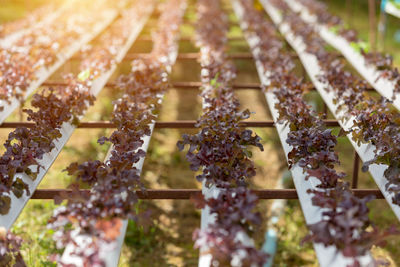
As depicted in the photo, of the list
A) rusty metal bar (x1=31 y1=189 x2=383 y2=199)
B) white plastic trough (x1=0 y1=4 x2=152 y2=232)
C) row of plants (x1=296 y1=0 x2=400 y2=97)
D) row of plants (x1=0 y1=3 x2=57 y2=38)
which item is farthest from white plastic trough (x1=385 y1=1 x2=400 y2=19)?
row of plants (x1=0 y1=3 x2=57 y2=38)

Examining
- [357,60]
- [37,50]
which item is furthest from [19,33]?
[357,60]

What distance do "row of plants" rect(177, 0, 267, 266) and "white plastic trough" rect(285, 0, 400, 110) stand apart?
164 centimetres

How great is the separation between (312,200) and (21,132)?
2189 millimetres

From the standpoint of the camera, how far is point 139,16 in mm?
9547

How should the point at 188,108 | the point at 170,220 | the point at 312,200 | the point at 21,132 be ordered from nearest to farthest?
the point at 312,200 < the point at 21,132 < the point at 170,220 < the point at 188,108

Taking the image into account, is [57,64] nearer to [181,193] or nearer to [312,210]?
[181,193]

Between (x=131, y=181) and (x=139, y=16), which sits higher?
(x=131, y=181)

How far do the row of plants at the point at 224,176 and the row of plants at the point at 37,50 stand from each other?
6.41 ft

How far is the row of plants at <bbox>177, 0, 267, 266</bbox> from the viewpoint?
2430mm

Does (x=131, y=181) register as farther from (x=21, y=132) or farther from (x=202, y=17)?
(x=202, y=17)

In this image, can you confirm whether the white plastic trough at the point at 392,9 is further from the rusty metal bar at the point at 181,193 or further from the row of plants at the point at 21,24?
the row of plants at the point at 21,24

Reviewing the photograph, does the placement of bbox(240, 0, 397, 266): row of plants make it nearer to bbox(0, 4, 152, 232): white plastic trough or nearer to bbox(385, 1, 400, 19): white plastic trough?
bbox(0, 4, 152, 232): white plastic trough

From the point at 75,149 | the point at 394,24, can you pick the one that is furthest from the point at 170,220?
the point at 394,24

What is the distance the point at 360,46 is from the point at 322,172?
15.4 ft
